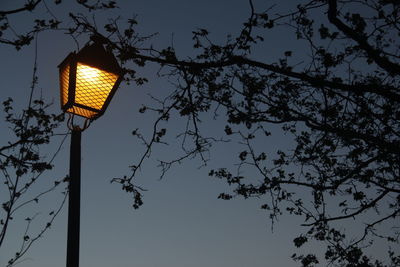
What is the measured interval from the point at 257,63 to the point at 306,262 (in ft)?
19.6

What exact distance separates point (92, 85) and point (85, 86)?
2.8 inches

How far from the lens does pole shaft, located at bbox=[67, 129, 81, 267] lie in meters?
2.88

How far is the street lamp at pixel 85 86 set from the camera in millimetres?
3336

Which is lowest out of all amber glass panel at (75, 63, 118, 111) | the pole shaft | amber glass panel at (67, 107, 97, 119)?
the pole shaft

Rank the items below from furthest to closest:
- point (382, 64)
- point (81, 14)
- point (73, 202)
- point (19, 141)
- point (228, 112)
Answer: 1. point (228, 112)
2. point (19, 141)
3. point (81, 14)
4. point (382, 64)
5. point (73, 202)

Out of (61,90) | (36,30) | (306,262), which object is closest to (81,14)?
(36,30)

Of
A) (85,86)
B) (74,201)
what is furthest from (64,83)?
(74,201)

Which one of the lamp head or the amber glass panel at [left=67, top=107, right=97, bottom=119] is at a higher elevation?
the lamp head

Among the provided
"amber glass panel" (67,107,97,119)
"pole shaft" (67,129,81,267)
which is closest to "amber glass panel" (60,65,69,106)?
"amber glass panel" (67,107,97,119)

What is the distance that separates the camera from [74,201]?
10.2ft

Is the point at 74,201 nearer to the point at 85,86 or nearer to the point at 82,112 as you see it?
the point at 82,112

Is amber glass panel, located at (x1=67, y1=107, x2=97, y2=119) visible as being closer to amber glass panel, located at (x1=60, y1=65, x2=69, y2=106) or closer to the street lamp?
the street lamp

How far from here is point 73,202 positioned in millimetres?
3090

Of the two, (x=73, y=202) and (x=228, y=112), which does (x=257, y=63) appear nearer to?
(x=228, y=112)
